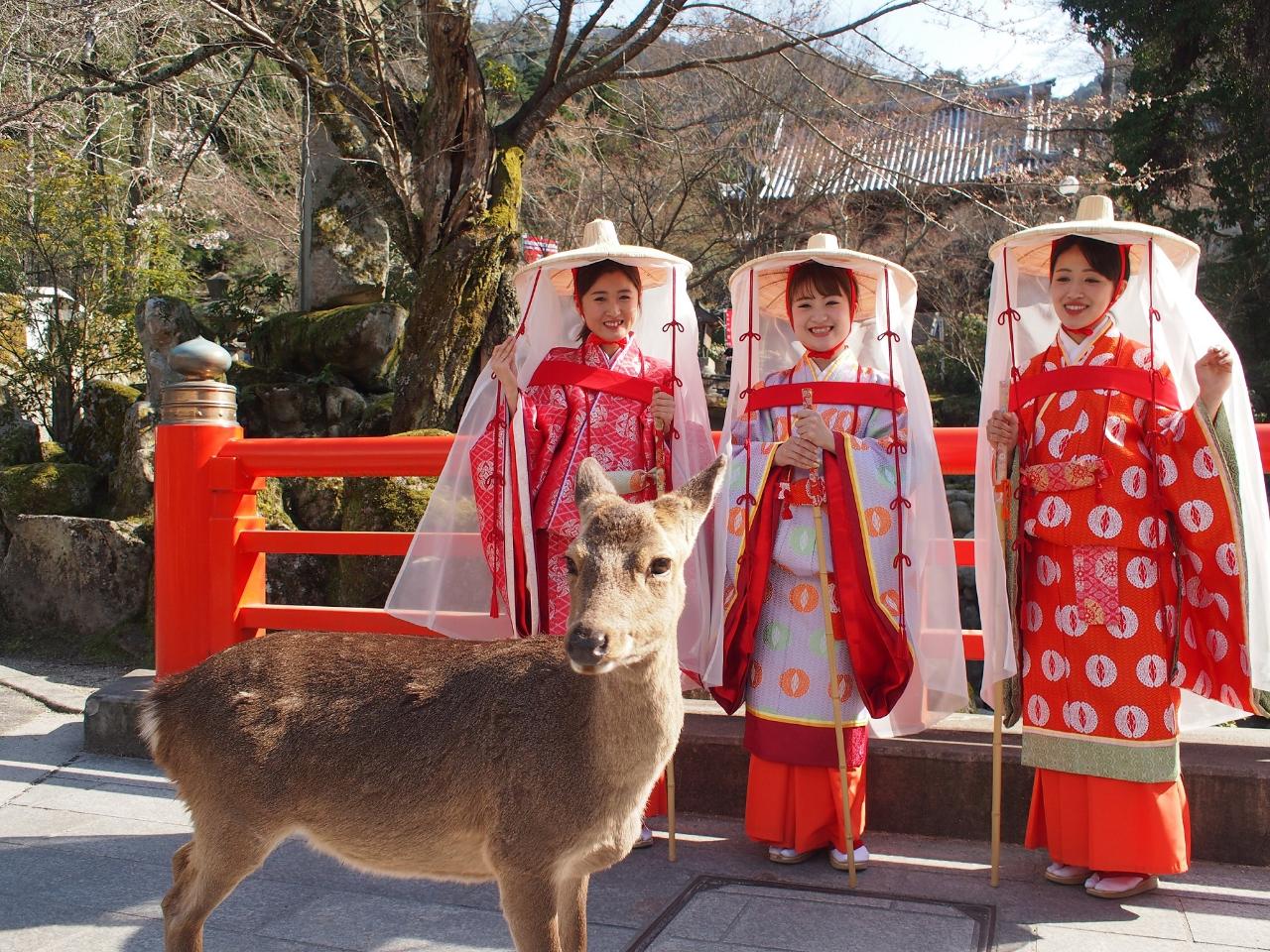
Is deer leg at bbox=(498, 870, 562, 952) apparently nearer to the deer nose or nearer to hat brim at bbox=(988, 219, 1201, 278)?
the deer nose

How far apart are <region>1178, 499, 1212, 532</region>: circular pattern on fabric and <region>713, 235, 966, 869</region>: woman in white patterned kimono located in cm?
75

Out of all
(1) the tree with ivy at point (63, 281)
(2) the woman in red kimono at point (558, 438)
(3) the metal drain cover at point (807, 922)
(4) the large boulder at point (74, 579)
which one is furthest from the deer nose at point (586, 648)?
(1) the tree with ivy at point (63, 281)

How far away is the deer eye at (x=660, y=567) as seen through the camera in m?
2.65

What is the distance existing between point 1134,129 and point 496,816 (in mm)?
12586

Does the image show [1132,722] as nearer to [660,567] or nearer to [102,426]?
[660,567]

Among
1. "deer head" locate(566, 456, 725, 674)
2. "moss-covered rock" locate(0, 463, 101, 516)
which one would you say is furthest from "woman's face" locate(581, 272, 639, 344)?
"moss-covered rock" locate(0, 463, 101, 516)

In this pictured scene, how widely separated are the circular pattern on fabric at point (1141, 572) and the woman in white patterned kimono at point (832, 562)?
22.4 inches

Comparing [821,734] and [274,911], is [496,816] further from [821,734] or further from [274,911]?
[821,734]

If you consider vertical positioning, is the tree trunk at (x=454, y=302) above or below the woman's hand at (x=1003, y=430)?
above

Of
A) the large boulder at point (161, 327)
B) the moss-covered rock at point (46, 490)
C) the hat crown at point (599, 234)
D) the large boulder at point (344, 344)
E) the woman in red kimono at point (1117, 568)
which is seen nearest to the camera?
the woman in red kimono at point (1117, 568)

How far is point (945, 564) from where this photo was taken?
3.77m

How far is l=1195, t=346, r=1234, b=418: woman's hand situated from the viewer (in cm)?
334

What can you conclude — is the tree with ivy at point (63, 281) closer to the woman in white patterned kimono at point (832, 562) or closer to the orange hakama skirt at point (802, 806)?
the woman in white patterned kimono at point (832, 562)

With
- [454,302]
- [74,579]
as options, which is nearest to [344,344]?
[454,302]
